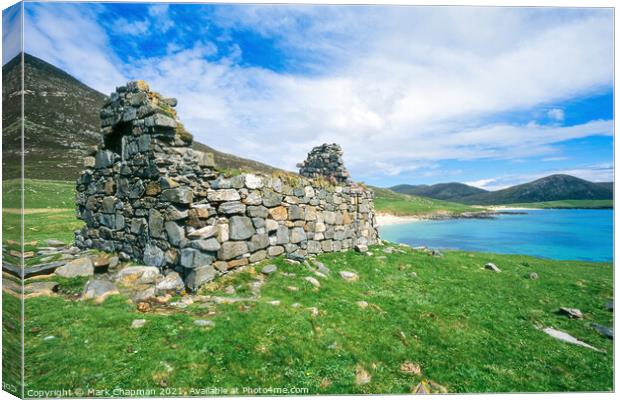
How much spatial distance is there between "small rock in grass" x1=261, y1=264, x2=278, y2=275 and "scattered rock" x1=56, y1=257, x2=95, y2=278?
4625 millimetres

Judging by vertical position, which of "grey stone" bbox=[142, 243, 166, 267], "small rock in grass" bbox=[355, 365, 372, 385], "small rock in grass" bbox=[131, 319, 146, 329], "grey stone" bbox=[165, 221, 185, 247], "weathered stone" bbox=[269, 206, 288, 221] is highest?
"weathered stone" bbox=[269, 206, 288, 221]

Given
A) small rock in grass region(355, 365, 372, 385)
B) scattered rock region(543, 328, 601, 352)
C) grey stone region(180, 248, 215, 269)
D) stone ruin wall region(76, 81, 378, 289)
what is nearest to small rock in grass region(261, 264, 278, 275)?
stone ruin wall region(76, 81, 378, 289)

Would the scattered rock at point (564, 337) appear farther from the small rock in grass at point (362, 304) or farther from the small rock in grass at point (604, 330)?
the small rock in grass at point (362, 304)

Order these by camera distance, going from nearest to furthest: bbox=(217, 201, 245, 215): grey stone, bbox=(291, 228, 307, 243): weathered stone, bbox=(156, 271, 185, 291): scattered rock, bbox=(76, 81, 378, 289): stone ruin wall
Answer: bbox=(156, 271, 185, 291): scattered rock < bbox=(76, 81, 378, 289): stone ruin wall < bbox=(217, 201, 245, 215): grey stone < bbox=(291, 228, 307, 243): weathered stone

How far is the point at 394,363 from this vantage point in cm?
555

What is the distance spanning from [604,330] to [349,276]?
729 cm

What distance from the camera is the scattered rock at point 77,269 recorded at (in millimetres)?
7490

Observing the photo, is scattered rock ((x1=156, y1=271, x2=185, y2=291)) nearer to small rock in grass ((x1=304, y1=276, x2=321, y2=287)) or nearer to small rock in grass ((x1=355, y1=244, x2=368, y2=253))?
small rock in grass ((x1=304, y1=276, x2=321, y2=287))

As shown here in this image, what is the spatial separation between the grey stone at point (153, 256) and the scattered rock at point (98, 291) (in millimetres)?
1269

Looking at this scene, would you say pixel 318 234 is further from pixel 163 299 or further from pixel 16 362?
pixel 16 362

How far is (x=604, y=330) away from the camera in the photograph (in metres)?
8.22

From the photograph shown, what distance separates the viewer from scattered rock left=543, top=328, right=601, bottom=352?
23.6 ft

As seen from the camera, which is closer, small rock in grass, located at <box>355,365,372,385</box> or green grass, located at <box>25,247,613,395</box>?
green grass, located at <box>25,247,613,395</box>

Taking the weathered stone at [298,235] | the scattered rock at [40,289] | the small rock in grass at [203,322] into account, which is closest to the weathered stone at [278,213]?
the weathered stone at [298,235]
